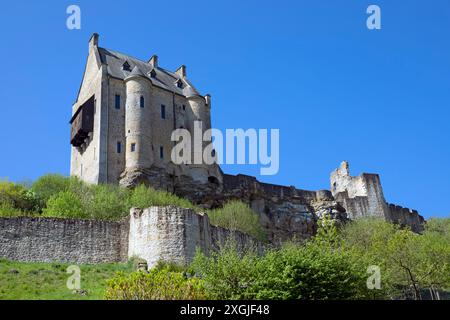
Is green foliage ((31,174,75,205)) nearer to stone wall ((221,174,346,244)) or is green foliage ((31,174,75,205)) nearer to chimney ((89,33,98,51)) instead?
stone wall ((221,174,346,244))

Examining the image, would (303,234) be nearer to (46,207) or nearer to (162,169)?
(162,169)

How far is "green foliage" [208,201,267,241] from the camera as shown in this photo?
50625mm

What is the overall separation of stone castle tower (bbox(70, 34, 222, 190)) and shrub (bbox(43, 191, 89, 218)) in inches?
340

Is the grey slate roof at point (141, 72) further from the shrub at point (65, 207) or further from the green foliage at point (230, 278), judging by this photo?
the green foliage at point (230, 278)

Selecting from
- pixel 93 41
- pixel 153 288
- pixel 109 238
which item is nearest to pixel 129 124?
pixel 93 41

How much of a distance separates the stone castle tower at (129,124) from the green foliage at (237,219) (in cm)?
619

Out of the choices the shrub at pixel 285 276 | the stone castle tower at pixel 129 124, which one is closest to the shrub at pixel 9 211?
the stone castle tower at pixel 129 124

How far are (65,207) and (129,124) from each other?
595 inches

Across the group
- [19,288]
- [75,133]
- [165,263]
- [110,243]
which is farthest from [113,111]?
[19,288]

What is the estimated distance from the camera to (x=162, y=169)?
189ft

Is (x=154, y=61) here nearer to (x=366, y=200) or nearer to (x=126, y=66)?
(x=126, y=66)

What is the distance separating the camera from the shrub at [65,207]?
43812mm

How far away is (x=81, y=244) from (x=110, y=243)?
5.82 feet

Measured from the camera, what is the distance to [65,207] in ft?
145
